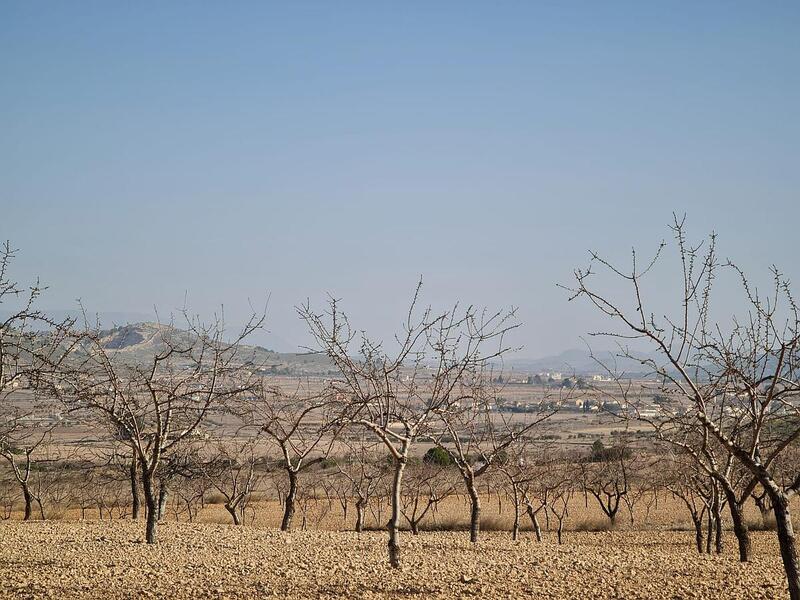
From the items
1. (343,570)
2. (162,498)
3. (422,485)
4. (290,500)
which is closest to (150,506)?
(343,570)

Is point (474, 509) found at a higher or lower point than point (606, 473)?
higher

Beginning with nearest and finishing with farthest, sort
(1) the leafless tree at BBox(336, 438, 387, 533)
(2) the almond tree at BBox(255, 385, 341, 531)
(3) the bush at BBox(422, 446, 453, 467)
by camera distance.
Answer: (2) the almond tree at BBox(255, 385, 341, 531) < (1) the leafless tree at BBox(336, 438, 387, 533) < (3) the bush at BBox(422, 446, 453, 467)

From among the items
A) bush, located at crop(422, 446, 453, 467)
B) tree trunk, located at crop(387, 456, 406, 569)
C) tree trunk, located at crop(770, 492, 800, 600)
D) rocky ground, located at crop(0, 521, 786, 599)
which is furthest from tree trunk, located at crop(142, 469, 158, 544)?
bush, located at crop(422, 446, 453, 467)

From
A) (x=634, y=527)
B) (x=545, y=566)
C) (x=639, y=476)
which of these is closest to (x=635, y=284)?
(x=545, y=566)

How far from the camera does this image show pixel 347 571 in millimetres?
10836

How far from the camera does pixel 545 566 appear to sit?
11.3m

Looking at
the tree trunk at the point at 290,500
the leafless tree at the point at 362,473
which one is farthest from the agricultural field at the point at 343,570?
the leafless tree at the point at 362,473

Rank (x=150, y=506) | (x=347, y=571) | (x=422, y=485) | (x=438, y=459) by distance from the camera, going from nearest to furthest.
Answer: (x=347, y=571) < (x=150, y=506) < (x=422, y=485) < (x=438, y=459)

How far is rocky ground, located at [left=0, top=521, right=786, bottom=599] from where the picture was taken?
31.4 ft

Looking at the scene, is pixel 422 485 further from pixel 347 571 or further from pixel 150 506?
pixel 347 571

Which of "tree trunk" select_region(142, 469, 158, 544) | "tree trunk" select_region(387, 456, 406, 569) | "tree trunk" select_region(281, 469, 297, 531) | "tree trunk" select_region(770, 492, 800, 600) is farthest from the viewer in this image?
"tree trunk" select_region(281, 469, 297, 531)

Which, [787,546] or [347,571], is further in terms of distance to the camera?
[347,571]

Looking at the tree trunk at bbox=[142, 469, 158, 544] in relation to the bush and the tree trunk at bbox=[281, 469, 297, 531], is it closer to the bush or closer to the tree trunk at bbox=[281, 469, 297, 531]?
the tree trunk at bbox=[281, 469, 297, 531]

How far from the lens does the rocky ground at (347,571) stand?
31.4ft
